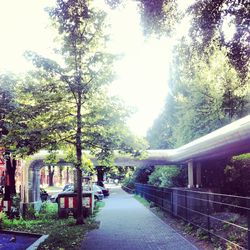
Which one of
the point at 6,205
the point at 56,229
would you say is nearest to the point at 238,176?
the point at 56,229

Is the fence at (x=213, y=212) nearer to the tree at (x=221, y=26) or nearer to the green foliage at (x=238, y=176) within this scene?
the green foliage at (x=238, y=176)

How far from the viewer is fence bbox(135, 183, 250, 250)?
9.58 metres

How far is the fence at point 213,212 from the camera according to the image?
9.58 m

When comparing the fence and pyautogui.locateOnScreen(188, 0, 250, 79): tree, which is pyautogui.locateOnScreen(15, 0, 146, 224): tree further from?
pyautogui.locateOnScreen(188, 0, 250, 79): tree

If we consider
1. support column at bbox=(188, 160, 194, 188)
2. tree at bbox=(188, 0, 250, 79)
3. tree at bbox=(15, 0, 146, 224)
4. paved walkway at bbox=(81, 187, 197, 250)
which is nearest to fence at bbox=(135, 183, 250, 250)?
paved walkway at bbox=(81, 187, 197, 250)

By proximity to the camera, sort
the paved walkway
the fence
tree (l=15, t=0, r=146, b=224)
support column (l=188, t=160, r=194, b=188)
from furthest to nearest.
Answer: support column (l=188, t=160, r=194, b=188)
tree (l=15, t=0, r=146, b=224)
the paved walkway
the fence

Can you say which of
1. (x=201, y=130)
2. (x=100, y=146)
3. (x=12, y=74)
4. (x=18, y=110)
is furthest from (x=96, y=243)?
(x=12, y=74)

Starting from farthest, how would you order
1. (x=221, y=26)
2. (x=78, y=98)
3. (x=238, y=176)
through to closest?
(x=238, y=176) < (x=78, y=98) < (x=221, y=26)

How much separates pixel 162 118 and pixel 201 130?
18194 mm

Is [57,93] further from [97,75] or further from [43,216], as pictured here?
[43,216]

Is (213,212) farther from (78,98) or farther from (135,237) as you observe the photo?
(78,98)

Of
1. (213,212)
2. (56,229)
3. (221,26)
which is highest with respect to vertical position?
(221,26)

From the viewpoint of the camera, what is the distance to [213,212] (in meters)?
13.2

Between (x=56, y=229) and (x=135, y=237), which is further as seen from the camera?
(x=56, y=229)
